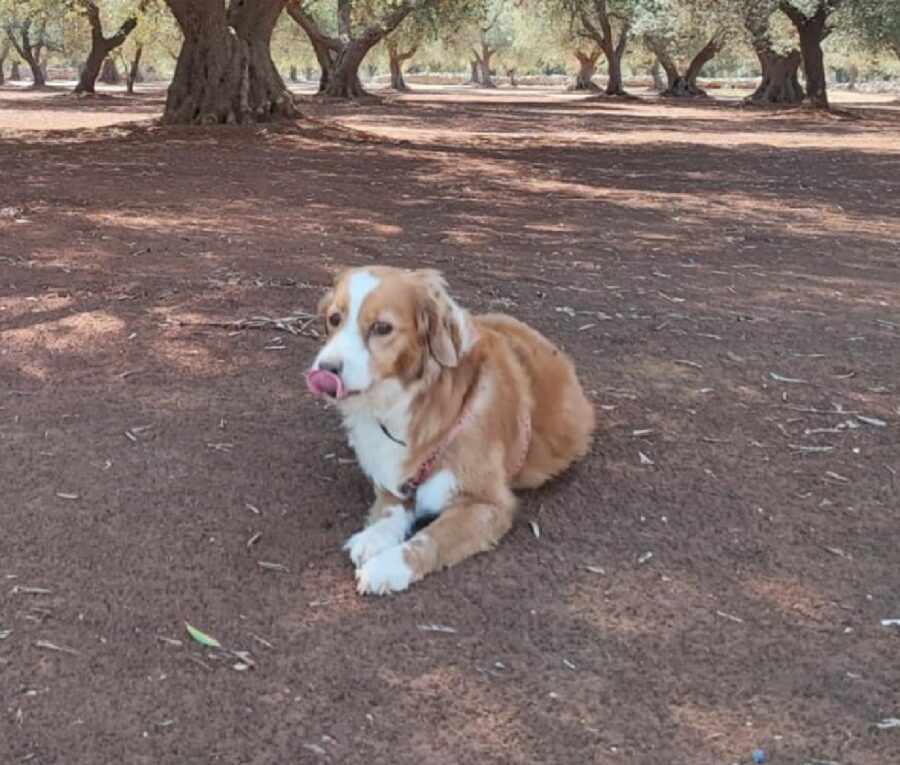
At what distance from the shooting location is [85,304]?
638 cm

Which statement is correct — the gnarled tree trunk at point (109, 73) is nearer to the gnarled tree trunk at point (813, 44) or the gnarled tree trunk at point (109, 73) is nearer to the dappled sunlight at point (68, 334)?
the gnarled tree trunk at point (813, 44)

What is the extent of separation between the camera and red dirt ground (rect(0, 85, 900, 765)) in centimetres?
273

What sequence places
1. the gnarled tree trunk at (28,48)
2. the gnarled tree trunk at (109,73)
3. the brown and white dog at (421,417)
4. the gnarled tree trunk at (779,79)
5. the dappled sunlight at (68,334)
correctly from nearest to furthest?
1. the brown and white dog at (421,417)
2. the dappled sunlight at (68,334)
3. the gnarled tree trunk at (779,79)
4. the gnarled tree trunk at (28,48)
5. the gnarled tree trunk at (109,73)

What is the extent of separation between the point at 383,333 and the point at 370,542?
70cm

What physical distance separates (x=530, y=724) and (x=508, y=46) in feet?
242

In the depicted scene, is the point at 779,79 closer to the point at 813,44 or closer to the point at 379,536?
the point at 813,44

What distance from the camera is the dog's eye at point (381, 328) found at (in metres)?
3.38

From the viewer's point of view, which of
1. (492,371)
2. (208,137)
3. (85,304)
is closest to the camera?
(492,371)

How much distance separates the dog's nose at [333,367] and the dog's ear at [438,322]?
1.16 feet

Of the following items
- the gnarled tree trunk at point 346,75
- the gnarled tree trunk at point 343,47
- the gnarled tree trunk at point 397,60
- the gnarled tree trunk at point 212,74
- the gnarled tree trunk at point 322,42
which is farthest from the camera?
the gnarled tree trunk at point 397,60

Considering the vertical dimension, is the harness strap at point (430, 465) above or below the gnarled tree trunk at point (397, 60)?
below

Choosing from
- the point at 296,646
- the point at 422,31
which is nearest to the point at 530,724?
the point at 296,646

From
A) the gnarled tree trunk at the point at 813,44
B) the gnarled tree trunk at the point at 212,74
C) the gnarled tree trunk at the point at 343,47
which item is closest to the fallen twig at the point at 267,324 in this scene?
the gnarled tree trunk at the point at 212,74

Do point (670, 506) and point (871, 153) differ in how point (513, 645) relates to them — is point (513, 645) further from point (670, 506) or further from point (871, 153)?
point (871, 153)
